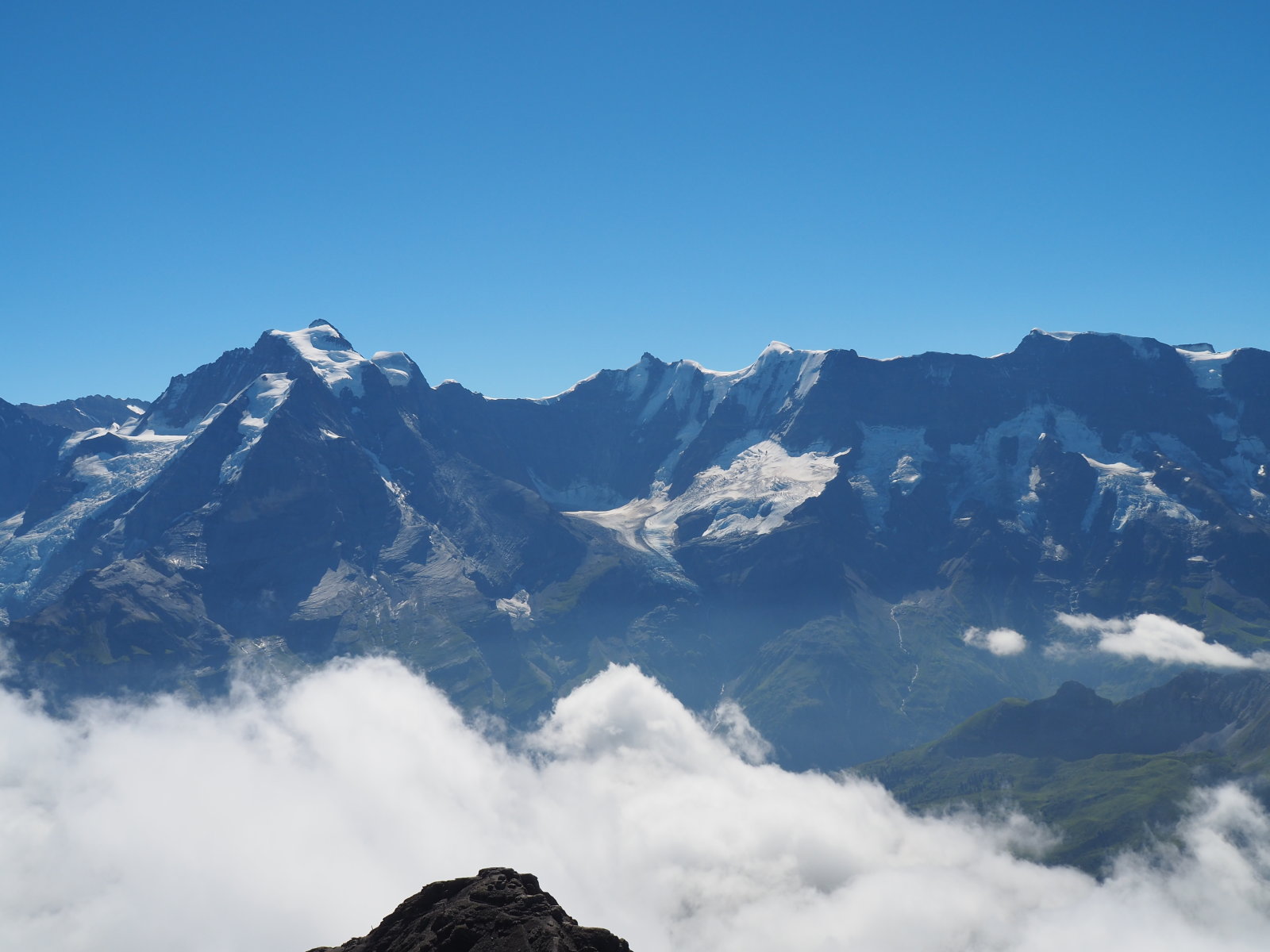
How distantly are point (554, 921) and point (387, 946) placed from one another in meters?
17.8

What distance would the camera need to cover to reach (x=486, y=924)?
322ft

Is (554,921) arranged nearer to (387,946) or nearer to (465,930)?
(465,930)

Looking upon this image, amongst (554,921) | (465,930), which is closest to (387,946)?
(465,930)

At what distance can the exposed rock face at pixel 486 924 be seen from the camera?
3745 inches

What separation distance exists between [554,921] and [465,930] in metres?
8.06

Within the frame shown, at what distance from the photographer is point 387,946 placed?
103375 millimetres

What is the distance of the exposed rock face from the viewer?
312 feet

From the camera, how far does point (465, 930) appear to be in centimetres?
9725

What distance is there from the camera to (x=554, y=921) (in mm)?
98500

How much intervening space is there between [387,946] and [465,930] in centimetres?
1128
